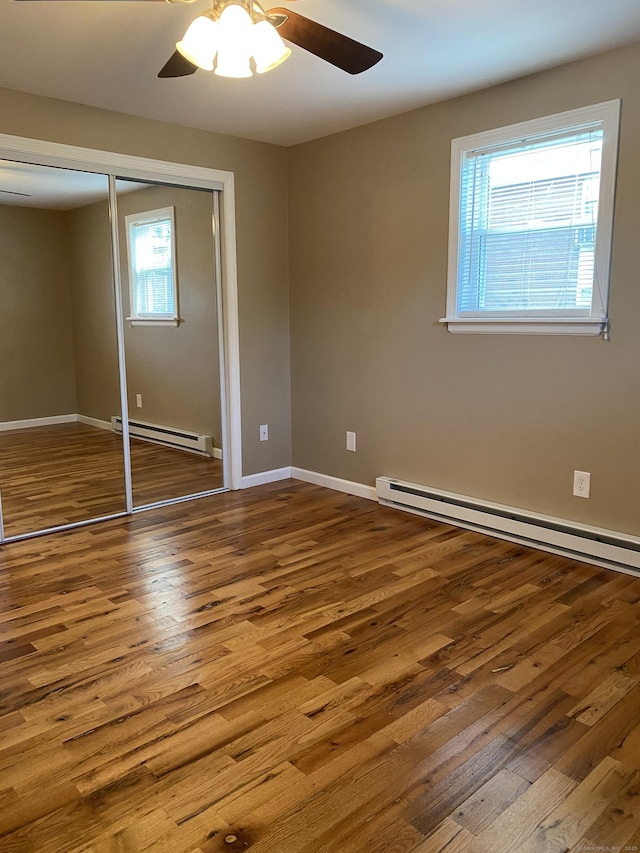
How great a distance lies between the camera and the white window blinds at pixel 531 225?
295cm

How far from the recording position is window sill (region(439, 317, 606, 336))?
2965 mm

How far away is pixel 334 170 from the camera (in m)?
4.12

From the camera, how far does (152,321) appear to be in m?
3.94

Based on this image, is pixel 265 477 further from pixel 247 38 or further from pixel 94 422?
pixel 247 38

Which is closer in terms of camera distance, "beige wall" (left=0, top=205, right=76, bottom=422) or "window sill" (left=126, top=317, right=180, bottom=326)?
"beige wall" (left=0, top=205, right=76, bottom=422)

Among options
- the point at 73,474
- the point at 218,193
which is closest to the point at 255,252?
the point at 218,193

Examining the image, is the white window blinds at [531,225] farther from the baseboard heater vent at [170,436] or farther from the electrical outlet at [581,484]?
the baseboard heater vent at [170,436]

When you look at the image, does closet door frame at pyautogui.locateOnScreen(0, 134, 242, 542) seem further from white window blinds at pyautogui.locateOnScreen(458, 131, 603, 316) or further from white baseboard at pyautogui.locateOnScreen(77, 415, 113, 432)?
white window blinds at pyautogui.locateOnScreen(458, 131, 603, 316)

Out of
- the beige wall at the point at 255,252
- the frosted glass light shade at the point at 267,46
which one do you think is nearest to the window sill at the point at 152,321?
the beige wall at the point at 255,252

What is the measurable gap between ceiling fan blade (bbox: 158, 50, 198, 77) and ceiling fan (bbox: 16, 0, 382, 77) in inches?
3.4

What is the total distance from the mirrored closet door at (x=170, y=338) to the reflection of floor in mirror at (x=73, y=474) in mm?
14

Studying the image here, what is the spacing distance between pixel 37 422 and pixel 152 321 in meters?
0.92

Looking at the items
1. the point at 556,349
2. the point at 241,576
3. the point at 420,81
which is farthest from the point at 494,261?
the point at 241,576

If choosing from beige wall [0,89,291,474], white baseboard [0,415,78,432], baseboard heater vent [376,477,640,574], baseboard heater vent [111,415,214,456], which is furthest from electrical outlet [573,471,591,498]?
white baseboard [0,415,78,432]
